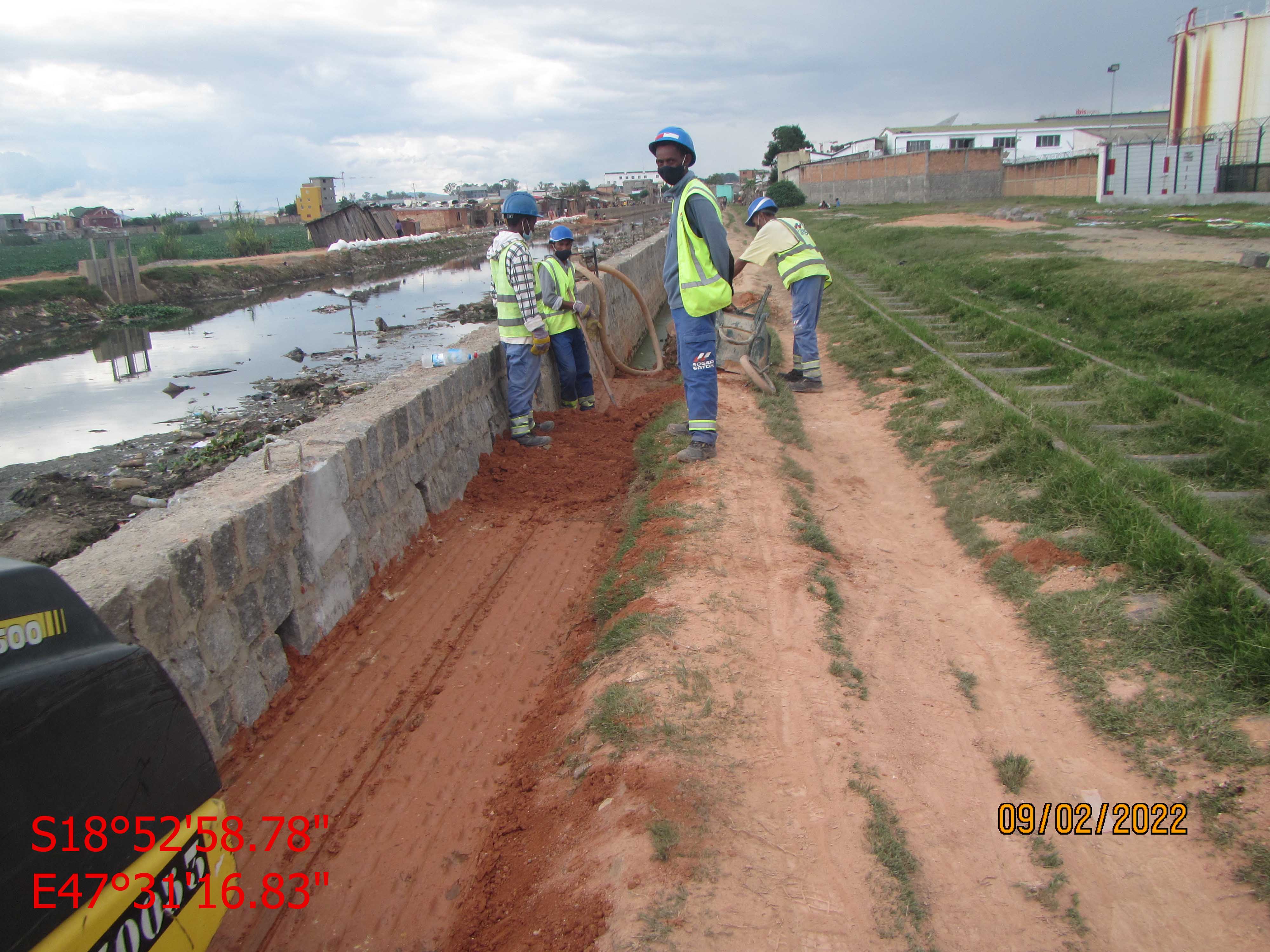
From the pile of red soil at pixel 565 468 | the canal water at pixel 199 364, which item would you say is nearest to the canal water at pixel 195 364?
the canal water at pixel 199 364

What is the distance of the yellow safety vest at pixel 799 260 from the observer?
29.0ft

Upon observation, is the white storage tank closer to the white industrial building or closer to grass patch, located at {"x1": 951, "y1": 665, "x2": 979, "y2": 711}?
the white industrial building

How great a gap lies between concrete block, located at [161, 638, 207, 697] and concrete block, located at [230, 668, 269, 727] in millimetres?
255

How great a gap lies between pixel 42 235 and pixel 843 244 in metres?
73.3

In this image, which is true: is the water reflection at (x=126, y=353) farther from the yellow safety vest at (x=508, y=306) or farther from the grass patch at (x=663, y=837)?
the grass patch at (x=663, y=837)

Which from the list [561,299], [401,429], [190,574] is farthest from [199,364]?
[190,574]

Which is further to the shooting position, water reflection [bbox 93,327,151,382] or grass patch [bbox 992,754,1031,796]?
water reflection [bbox 93,327,151,382]

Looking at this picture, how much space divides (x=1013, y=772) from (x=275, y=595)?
10.7 ft

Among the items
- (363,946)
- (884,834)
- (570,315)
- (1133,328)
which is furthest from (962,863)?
(1133,328)

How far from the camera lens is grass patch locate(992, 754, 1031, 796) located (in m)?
3.04

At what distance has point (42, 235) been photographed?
68938 mm

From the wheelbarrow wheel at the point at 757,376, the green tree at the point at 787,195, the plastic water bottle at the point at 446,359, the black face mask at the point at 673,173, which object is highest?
the green tree at the point at 787,195

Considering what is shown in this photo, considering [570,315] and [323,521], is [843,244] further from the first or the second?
[323,521]

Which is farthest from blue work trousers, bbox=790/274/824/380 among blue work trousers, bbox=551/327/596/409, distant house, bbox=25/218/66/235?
distant house, bbox=25/218/66/235
